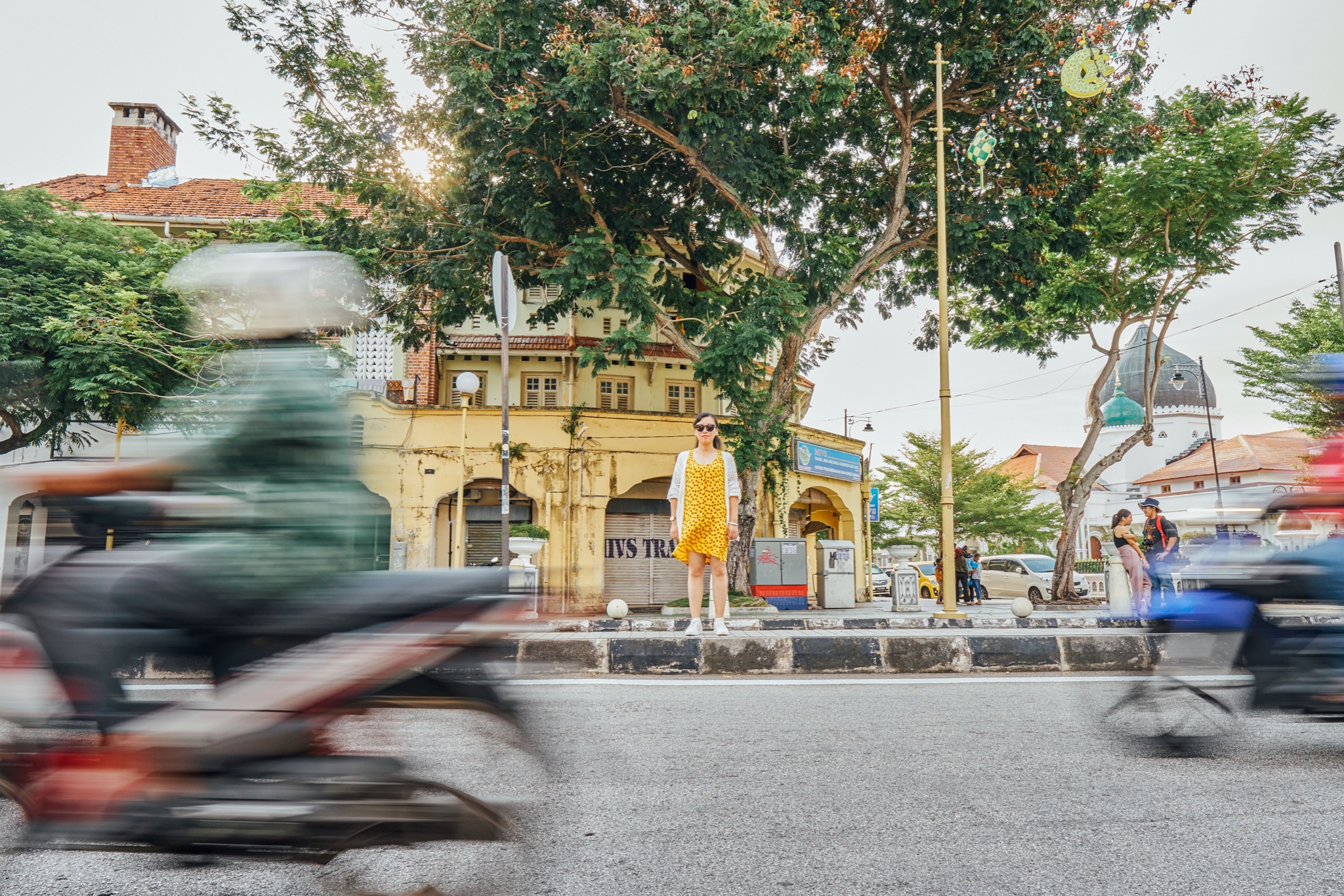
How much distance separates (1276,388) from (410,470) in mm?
27076

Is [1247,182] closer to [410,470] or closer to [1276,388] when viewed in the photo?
[1276,388]

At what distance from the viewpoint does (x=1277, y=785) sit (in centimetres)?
344

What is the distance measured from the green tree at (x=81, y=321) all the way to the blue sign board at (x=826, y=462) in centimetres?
1647

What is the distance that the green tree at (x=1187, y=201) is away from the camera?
1875 centimetres

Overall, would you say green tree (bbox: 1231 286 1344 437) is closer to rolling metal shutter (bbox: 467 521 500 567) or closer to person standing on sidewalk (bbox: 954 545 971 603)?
person standing on sidewalk (bbox: 954 545 971 603)

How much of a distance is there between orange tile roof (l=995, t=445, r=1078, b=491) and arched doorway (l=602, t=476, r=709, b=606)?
65.8 meters

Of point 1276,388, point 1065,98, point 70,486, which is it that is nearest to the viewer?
point 70,486

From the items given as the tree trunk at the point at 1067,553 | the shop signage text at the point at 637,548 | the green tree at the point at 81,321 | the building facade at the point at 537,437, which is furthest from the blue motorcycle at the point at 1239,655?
the shop signage text at the point at 637,548

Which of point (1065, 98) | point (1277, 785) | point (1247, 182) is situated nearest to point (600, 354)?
point (1065, 98)

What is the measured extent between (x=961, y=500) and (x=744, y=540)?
31.6 meters

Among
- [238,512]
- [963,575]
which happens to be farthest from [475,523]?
[238,512]

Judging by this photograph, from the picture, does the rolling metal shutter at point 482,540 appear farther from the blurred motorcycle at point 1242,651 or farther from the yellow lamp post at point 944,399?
→ the blurred motorcycle at point 1242,651

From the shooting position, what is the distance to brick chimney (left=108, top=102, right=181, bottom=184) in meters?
30.4

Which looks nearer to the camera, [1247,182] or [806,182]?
[806,182]
